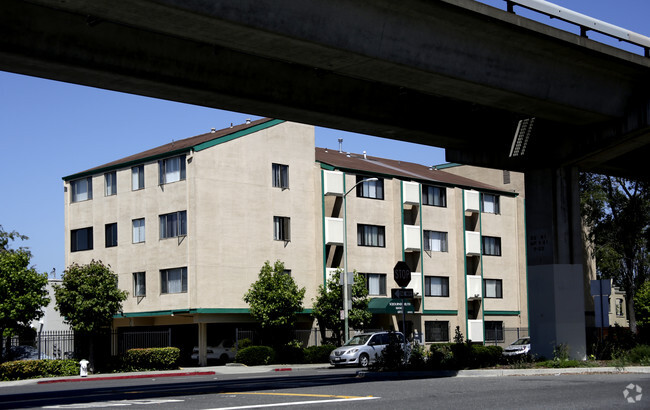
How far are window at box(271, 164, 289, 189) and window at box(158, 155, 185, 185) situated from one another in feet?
18.6

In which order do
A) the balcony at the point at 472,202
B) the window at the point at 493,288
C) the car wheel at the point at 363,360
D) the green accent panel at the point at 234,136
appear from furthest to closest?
the window at the point at 493,288 < the balcony at the point at 472,202 < the green accent panel at the point at 234,136 < the car wheel at the point at 363,360

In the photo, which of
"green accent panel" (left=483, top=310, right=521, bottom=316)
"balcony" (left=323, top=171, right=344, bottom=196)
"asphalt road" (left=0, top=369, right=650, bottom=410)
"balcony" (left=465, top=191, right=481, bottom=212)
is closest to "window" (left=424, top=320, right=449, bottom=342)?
"green accent panel" (left=483, top=310, right=521, bottom=316)

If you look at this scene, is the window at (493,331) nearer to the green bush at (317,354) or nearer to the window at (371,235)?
the window at (371,235)

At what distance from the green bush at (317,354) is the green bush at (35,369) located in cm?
1293

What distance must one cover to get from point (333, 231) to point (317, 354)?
9332 mm

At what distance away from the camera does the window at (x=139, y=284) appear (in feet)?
171

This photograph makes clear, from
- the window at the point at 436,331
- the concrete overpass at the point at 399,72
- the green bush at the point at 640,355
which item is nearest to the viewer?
the concrete overpass at the point at 399,72

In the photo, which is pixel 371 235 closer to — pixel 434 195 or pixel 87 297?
pixel 434 195

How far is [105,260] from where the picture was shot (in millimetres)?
54281

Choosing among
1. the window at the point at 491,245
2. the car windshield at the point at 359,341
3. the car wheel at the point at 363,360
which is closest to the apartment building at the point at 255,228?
the window at the point at 491,245

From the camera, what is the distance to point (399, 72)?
69.6ft

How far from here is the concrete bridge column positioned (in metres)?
28.9

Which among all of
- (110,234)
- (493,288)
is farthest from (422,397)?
(493,288)

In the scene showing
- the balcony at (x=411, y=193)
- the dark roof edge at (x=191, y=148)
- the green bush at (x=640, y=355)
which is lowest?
the green bush at (x=640, y=355)
